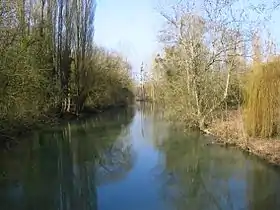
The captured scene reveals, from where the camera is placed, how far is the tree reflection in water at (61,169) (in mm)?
8688

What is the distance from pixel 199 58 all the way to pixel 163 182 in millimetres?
11444

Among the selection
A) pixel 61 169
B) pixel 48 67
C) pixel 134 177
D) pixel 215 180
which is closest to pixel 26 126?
pixel 48 67

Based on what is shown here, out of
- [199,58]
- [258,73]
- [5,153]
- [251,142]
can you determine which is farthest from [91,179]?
[199,58]

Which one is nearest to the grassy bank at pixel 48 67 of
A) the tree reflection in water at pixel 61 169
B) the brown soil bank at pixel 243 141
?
the tree reflection in water at pixel 61 169

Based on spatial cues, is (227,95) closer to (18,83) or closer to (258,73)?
(258,73)

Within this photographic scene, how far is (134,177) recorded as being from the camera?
35.5 feet

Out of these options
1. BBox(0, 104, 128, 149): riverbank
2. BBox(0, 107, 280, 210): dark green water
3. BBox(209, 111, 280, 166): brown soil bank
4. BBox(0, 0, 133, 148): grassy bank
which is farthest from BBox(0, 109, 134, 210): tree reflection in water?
BBox(209, 111, 280, 166): brown soil bank

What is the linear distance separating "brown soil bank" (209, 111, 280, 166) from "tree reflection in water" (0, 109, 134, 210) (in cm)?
384

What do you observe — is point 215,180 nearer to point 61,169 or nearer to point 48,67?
point 61,169

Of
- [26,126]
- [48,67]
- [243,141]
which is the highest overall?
[48,67]

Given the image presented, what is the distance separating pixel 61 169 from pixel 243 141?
629 centimetres

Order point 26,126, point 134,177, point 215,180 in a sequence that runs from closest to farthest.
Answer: point 215,180 → point 134,177 → point 26,126

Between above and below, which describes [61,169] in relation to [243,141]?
below

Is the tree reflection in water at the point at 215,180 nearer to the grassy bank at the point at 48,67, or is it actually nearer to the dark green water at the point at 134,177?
the dark green water at the point at 134,177
